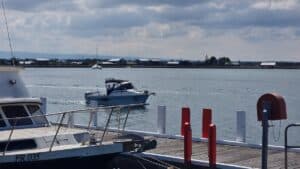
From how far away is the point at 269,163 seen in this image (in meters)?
A: 16.9

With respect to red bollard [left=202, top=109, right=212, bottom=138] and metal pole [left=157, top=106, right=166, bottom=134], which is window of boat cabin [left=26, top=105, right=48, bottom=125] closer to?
red bollard [left=202, top=109, right=212, bottom=138]

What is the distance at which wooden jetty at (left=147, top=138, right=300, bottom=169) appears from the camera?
55.5 ft

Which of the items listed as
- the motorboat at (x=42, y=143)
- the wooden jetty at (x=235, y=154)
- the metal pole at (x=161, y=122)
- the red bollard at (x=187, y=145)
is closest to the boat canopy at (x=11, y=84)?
the motorboat at (x=42, y=143)

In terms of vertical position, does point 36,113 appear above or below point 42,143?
above

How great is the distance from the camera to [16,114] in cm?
1694

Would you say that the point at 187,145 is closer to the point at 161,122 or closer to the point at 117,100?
the point at 161,122

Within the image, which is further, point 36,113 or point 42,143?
point 36,113

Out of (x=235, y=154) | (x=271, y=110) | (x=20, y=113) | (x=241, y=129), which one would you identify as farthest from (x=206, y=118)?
(x=271, y=110)

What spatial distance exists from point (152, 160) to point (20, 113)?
12.2 feet

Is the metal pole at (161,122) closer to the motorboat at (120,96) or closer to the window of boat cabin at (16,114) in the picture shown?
the window of boat cabin at (16,114)

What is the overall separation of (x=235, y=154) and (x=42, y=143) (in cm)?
557

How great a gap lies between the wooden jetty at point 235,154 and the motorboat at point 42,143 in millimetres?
2736

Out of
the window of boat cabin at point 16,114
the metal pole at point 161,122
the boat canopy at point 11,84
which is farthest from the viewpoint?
the metal pole at point 161,122

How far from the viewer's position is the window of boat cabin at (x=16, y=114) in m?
16.6
